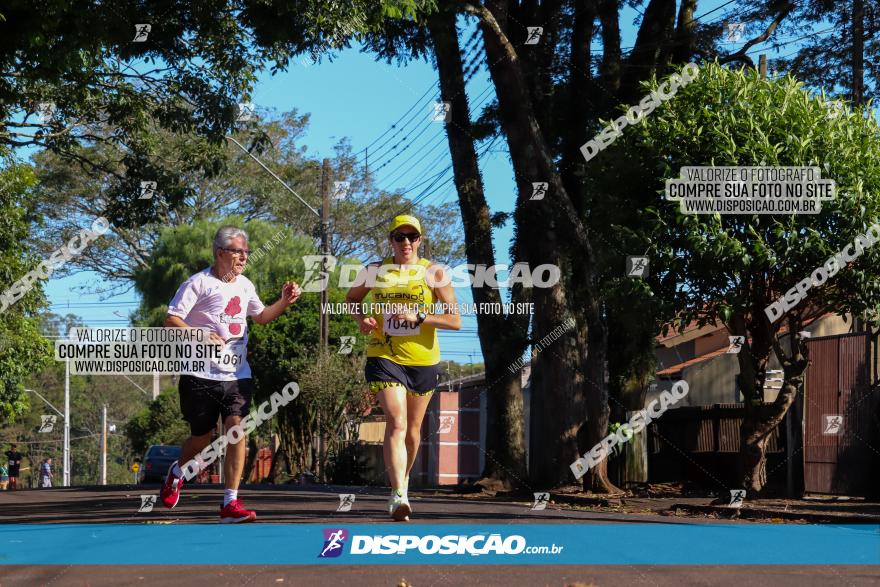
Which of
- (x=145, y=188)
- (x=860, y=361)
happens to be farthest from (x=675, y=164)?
(x=145, y=188)

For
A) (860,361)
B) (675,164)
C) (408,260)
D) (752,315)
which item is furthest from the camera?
(860,361)

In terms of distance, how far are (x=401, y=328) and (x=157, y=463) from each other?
30.1 meters

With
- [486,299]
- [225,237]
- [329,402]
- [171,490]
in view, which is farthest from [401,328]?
[329,402]

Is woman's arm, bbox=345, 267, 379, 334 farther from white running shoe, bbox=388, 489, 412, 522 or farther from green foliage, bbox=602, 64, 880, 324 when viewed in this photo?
green foliage, bbox=602, 64, 880, 324

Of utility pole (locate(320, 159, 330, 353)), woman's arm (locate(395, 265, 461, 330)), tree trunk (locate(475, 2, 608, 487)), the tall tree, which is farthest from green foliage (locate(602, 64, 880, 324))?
utility pole (locate(320, 159, 330, 353))

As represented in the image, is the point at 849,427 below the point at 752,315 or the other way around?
below

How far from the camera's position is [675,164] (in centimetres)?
1326

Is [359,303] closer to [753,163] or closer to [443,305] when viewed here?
[443,305]

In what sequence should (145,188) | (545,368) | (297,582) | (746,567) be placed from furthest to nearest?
1. (145,188)
2. (545,368)
3. (746,567)
4. (297,582)

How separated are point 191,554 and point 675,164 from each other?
8.28m

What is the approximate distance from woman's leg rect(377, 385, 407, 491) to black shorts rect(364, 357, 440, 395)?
0.18ft

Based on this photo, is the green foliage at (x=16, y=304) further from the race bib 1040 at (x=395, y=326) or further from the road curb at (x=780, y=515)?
the race bib 1040 at (x=395, y=326)

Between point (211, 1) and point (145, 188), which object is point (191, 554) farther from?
point (145, 188)

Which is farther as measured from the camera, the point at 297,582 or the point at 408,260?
the point at 408,260
